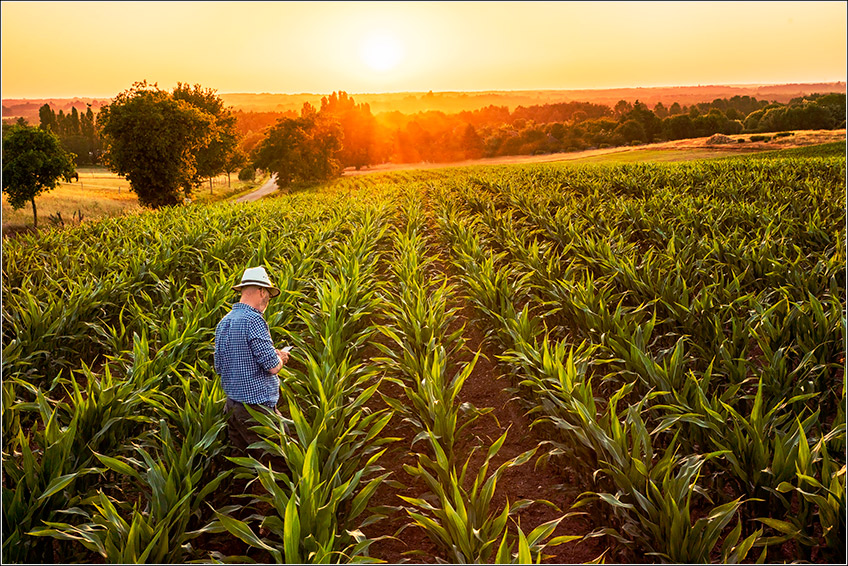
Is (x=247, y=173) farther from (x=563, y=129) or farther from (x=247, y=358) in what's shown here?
(x=247, y=358)

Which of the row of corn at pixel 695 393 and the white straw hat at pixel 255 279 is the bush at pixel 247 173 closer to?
the row of corn at pixel 695 393

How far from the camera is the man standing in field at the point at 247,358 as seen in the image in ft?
13.1

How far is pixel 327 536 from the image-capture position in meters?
2.74

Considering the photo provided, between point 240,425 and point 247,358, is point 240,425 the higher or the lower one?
the lower one

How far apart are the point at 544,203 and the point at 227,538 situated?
13623mm

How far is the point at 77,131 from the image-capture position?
110m

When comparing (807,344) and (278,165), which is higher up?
(278,165)

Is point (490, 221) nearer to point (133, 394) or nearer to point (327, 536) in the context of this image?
point (133, 394)

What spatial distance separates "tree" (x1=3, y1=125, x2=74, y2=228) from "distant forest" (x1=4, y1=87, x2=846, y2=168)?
138 ft

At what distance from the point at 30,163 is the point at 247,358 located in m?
35.4

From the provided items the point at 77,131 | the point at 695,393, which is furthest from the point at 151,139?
the point at 77,131

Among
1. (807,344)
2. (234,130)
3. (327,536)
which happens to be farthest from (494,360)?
(234,130)

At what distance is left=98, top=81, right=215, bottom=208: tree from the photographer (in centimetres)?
3366

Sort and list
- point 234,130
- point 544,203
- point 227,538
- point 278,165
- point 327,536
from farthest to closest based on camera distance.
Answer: point 278,165 < point 234,130 < point 544,203 < point 227,538 < point 327,536
